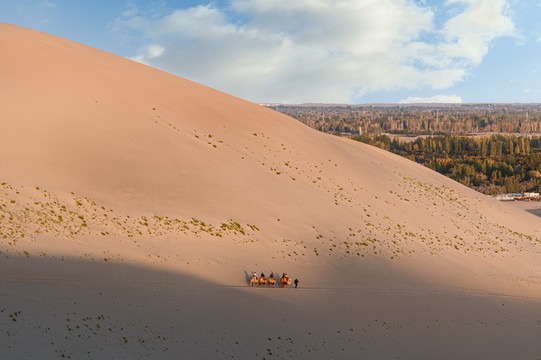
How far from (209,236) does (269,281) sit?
488 cm

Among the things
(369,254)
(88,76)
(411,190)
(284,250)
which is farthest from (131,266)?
(411,190)

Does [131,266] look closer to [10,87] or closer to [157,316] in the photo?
[157,316]

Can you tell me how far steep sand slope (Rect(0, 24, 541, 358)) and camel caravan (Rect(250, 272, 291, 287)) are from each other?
2.74 ft

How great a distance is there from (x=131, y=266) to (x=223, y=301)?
4324mm

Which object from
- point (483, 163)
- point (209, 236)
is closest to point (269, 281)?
point (209, 236)

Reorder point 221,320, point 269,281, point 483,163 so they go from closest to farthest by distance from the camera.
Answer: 1. point 221,320
2. point 269,281
3. point 483,163

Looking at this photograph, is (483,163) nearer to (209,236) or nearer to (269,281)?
(209,236)

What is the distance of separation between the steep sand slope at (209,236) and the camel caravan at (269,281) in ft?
2.74

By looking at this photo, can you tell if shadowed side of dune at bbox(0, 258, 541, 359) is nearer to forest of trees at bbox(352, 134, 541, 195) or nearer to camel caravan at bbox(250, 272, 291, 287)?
camel caravan at bbox(250, 272, 291, 287)

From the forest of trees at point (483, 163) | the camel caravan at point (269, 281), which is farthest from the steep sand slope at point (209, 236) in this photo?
the forest of trees at point (483, 163)

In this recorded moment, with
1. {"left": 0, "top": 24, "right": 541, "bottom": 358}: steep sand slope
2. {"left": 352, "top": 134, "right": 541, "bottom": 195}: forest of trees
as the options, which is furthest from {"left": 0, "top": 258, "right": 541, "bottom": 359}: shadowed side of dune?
{"left": 352, "top": 134, "right": 541, "bottom": 195}: forest of trees

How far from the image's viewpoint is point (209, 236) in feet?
85.4

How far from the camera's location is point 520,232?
156 feet

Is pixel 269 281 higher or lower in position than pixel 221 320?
higher
